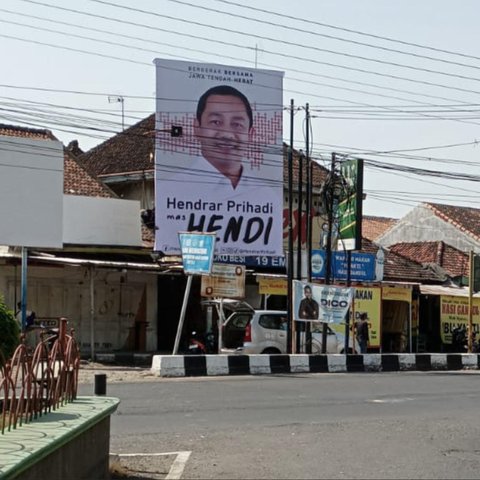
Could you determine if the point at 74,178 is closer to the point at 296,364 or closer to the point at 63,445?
the point at 296,364

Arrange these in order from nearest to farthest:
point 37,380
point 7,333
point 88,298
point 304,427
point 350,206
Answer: point 37,380
point 7,333
point 304,427
point 350,206
point 88,298

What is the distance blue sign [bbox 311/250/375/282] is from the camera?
26.5 metres

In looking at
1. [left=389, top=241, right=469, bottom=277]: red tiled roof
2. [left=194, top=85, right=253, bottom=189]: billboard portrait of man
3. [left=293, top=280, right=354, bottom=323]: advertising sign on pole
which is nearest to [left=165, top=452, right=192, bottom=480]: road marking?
[left=293, top=280, right=354, bottom=323]: advertising sign on pole

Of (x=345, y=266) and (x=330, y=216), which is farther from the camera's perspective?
(x=345, y=266)

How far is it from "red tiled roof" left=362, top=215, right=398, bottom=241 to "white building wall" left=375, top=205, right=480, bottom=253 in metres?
2.45

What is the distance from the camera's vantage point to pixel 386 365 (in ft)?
76.1

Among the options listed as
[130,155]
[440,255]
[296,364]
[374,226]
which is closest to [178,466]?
[296,364]

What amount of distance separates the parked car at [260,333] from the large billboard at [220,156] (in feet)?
10.6

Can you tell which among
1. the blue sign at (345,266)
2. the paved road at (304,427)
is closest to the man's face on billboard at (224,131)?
the blue sign at (345,266)

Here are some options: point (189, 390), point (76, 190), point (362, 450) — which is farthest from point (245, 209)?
point (362, 450)

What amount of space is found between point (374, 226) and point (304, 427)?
4575 centimetres

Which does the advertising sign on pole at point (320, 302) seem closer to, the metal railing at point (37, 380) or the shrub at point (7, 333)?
the metal railing at point (37, 380)

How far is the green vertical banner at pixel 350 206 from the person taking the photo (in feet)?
80.4

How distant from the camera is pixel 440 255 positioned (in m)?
39.8
